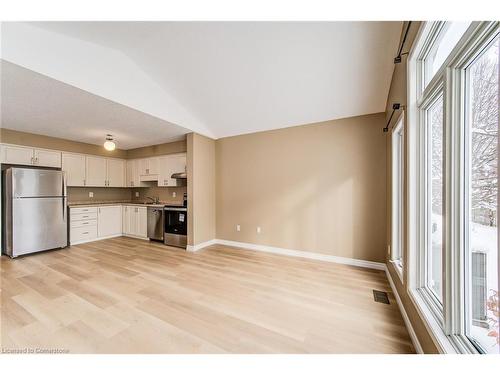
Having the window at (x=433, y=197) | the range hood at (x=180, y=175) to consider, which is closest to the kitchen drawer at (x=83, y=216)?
the range hood at (x=180, y=175)

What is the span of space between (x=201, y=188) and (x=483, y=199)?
12.4ft

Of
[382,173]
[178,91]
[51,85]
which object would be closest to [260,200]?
[382,173]

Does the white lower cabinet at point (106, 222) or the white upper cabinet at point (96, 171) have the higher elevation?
the white upper cabinet at point (96, 171)

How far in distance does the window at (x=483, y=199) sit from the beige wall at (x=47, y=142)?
6.23 m

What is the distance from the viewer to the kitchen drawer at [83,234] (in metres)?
4.16

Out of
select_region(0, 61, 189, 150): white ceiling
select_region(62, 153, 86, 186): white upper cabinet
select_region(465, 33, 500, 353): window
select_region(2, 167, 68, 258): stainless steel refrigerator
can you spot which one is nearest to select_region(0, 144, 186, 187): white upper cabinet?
select_region(62, 153, 86, 186): white upper cabinet

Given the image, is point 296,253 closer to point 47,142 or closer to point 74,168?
point 74,168

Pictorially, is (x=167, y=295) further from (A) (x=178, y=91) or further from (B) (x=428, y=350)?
(A) (x=178, y=91)

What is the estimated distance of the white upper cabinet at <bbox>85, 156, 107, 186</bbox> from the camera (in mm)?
4723

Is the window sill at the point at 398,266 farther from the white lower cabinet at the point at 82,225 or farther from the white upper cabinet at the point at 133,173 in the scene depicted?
the white lower cabinet at the point at 82,225

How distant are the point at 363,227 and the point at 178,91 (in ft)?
11.9

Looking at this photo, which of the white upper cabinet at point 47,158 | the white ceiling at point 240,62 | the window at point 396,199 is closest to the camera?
the white ceiling at point 240,62

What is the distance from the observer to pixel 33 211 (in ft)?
11.6

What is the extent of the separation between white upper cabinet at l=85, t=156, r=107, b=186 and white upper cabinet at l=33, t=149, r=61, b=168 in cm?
53
